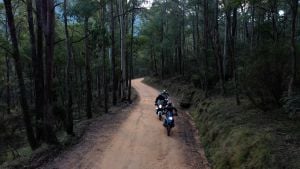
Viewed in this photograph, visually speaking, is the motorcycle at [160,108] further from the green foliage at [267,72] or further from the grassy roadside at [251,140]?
the green foliage at [267,72]

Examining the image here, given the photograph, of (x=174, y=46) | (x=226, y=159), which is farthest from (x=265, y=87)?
(x=174, y=46)

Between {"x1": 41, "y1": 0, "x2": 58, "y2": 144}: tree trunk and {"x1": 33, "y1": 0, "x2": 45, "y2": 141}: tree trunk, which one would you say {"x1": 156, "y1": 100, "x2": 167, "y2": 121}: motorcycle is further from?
{"x1": 41, "y1": 0, "x2": 58, "y2": 144}: tree trunk

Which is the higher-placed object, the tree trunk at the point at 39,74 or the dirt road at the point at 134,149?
the tree trunk at the point at 39,74

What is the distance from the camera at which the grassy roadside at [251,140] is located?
7.14m

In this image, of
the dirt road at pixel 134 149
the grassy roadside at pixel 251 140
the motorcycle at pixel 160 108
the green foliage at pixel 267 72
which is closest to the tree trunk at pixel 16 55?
the dirt road at pixel 134 149

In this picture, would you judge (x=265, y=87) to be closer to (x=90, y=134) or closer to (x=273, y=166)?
(x=273, y=166)

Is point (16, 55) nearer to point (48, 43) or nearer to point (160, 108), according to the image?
point (48, 43)

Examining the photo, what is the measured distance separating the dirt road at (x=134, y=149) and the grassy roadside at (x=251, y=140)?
2.33ft

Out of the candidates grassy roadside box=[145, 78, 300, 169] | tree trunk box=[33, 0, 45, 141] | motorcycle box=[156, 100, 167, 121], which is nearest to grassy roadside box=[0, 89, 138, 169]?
tree trunk box=[33, 0, 45, 141]

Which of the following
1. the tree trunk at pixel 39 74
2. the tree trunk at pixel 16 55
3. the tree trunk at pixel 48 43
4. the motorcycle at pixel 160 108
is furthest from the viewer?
the motorcycle at pixel 160 108

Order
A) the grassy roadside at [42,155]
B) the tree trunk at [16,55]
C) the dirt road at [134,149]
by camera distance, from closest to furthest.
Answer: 1. the grassy roadside at [42,155]
2. the dirt road at [134,149]
3. the tree trunk at [16,55]

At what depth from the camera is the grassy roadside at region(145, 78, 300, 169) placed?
281 inches

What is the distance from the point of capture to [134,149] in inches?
447

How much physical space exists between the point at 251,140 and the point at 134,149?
4307 mm
